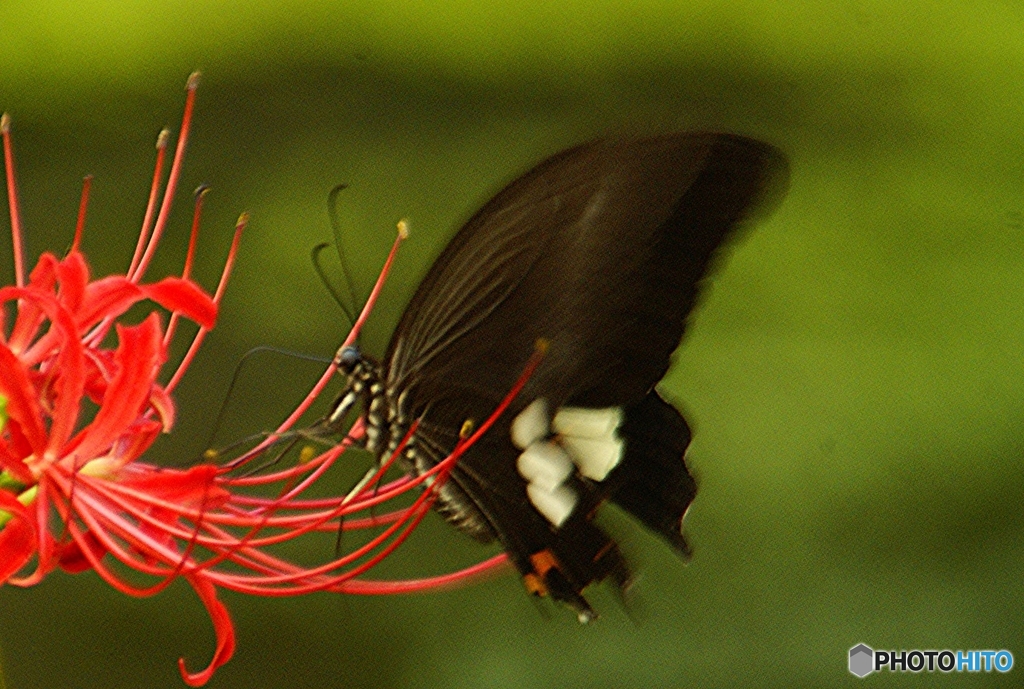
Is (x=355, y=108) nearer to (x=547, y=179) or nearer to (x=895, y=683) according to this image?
(x=895, y=683)

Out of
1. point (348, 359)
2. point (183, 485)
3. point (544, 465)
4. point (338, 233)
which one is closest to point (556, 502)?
point (544, 465)

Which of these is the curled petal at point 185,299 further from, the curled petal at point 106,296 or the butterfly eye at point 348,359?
the butterfly eye at point 348,359

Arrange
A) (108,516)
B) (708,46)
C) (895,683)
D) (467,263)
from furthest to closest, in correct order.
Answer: (708,46) < (895,683) < (467,263) < (108,516)

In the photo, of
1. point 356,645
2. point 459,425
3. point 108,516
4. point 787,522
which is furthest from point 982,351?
point 108,516

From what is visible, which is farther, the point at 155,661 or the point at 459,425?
the point at 155,661

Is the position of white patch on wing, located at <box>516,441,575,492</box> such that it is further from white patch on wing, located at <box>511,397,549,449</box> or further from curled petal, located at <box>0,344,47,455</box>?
curled petal, located at <box>0,344,47,455</box>

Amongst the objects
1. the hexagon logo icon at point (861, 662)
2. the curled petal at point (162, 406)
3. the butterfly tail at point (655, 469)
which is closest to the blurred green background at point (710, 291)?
the hexagon logo icon at point (861, 662)
